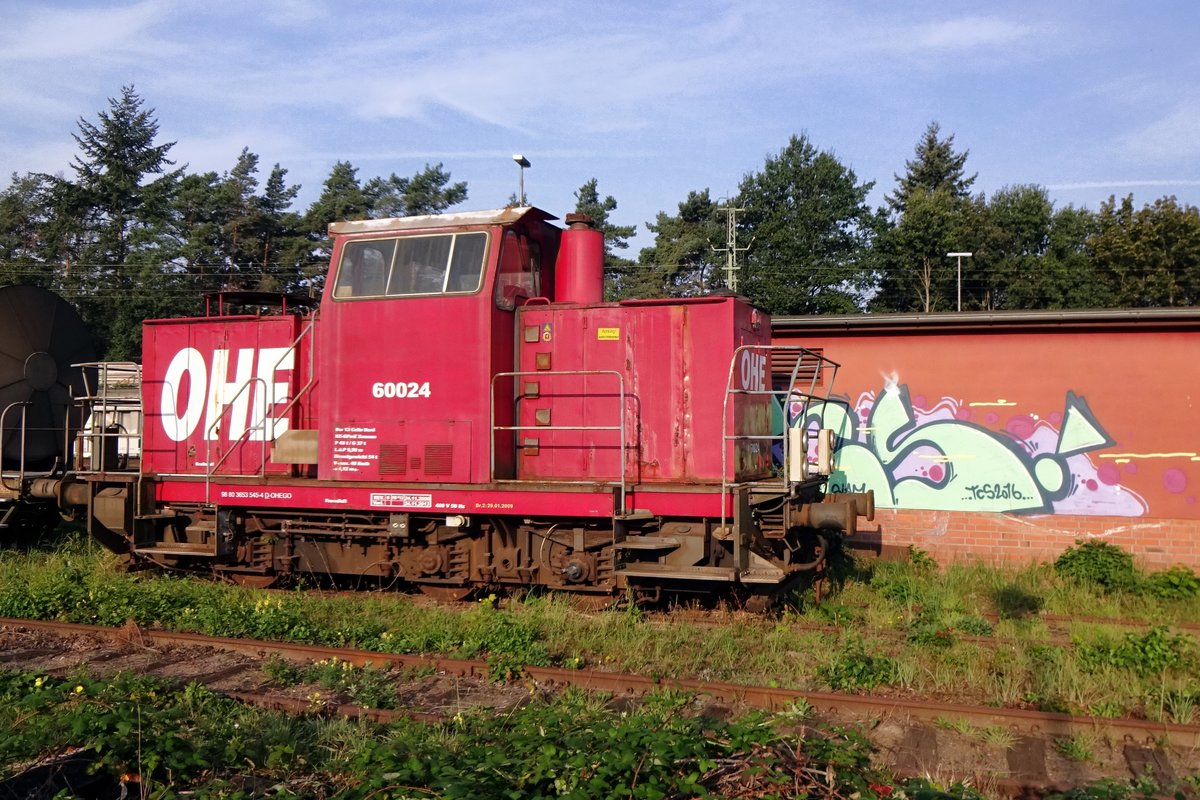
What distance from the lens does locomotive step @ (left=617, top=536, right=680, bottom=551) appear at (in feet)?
27.9

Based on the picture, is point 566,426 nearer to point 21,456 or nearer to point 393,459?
point 393,459

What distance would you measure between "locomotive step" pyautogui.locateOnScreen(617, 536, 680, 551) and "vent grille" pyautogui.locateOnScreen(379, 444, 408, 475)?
255 centimetres

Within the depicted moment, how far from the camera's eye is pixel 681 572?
332 inches

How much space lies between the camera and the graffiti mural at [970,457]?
40.8 feet

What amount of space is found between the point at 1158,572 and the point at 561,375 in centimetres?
808

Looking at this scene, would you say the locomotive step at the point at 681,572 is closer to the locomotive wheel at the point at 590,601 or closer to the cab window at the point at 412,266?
the locomotive wheel at the point at 590,601

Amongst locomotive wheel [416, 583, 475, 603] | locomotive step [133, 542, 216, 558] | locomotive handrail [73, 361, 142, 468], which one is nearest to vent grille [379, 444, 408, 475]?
locomotive wheel [416, 583, 475, 603]

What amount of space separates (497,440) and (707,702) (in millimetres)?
3862

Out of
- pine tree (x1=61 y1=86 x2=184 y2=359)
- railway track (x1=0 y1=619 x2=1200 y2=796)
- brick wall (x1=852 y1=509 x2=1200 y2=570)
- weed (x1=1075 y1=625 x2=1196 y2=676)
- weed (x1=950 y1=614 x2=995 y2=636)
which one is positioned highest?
pine tree (x1=61 y1=86 x2=184 y2=359)

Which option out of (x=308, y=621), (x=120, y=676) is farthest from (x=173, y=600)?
(x=120, y=676)

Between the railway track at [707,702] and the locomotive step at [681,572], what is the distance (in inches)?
57.8

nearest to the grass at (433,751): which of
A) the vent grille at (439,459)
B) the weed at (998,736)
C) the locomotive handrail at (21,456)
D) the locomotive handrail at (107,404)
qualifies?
the weed at (998,736)

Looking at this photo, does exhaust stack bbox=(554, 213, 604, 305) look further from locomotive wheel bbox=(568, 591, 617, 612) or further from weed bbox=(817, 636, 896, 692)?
weed bbox=(817, 636, 896, 692)

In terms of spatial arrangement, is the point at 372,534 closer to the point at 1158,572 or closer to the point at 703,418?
the point at 703,418
